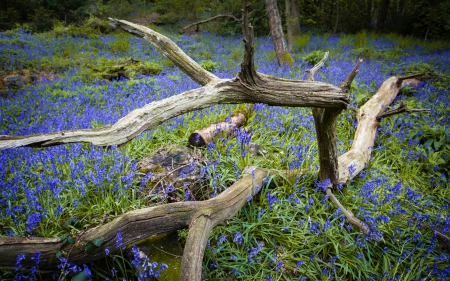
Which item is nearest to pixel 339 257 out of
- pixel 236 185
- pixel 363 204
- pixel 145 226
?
pixel 363 204

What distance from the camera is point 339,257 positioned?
2430 mm

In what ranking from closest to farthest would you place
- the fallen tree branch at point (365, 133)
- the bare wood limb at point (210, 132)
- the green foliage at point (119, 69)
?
1. the fallen tree branch at point (365, 133)
2. the bare wood limb at point (210, 132)
3. the green foliage at point (119, 69)

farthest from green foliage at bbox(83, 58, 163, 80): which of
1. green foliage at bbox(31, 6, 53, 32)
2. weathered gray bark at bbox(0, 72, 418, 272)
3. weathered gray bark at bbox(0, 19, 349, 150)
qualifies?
green foliage at bbox(31, 6, 53, 32)

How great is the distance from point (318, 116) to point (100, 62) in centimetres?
758

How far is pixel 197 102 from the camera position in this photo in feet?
6.81

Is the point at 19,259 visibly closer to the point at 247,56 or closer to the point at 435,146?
the point at 247,56

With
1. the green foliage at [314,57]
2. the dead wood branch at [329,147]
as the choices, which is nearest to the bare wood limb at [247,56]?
the dead wood branch at [329,147]

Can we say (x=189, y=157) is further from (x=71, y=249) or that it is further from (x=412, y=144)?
(x=412, y=144)

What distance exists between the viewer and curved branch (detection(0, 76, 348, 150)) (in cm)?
153

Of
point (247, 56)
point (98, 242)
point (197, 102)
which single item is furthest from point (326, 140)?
point (98, 242)

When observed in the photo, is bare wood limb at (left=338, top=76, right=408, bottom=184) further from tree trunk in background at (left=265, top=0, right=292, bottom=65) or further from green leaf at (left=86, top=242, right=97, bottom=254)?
tree trunk in background at (left=265, top=0, right=292, bottom=65)

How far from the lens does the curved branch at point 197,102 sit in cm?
153

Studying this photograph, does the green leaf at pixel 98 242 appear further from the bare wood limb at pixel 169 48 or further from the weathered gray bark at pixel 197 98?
the bare wood limb at pixel 169 48

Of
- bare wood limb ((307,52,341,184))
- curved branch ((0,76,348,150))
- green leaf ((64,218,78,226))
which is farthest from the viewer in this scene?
bare wood limb ((307,52,341,184))
